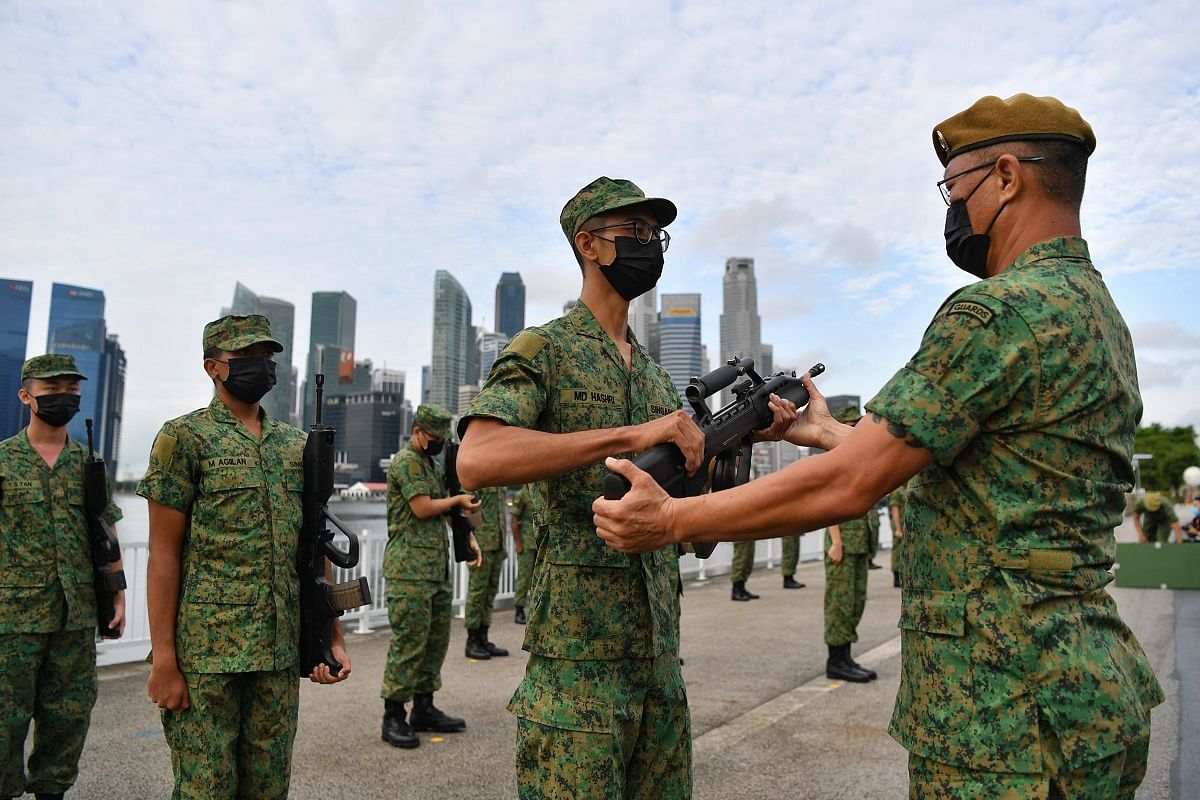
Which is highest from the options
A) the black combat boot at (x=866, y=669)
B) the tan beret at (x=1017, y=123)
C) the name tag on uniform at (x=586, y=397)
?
the tan beret at (x=1017, y=123)

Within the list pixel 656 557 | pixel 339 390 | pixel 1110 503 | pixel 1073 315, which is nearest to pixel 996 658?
pixel 1110 503

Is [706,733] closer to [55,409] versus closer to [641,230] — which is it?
[641,230]

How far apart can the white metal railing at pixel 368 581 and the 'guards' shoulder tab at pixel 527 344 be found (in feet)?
14.0

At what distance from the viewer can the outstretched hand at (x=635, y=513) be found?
6.21 feet

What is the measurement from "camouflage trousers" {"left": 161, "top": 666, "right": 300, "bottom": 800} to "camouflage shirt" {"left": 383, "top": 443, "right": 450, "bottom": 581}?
243 cm

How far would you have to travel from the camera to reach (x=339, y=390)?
29844 mm

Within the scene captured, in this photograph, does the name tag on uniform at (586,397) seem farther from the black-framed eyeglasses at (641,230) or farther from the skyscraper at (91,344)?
the skyscraper at (91,344)

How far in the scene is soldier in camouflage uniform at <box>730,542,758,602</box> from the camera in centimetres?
1186

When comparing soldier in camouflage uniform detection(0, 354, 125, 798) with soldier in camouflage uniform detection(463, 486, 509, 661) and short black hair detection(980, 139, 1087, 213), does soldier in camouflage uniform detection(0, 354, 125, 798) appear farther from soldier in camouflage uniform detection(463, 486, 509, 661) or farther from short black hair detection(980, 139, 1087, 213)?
short black hair detection(980, 139, 1087, 213)

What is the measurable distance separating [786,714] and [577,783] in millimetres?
3932

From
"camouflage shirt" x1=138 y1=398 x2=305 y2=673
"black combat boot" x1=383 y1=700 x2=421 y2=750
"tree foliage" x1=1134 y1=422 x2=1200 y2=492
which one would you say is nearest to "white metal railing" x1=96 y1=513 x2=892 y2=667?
"black combat boot" x1=383 y1=700 x2=421 y2=750

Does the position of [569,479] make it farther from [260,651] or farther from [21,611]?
[21,611]

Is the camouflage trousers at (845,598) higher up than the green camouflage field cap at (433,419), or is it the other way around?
the green camouflage field cap at (433,419)

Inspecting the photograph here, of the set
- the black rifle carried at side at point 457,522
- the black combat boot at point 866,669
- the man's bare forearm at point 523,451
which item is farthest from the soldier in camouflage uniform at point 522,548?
the man's bare forearm at point 523,451
